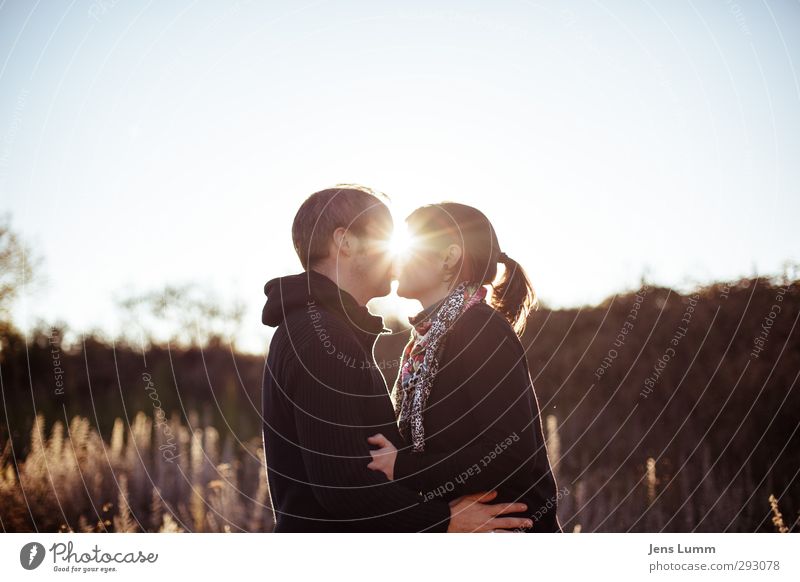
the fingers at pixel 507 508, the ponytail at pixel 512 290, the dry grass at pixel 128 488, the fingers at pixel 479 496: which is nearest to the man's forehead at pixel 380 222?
the ponytail at pixel 512 290

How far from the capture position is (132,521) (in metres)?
6.23

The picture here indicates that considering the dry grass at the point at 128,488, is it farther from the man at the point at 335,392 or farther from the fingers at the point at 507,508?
the fingers at the point at 507,508

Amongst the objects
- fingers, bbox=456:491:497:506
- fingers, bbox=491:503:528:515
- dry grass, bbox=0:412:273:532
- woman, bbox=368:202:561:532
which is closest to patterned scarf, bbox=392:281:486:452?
woman, bbox=368:202:561:532

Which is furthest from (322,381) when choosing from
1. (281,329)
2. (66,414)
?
(66,414)

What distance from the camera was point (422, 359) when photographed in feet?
12.0

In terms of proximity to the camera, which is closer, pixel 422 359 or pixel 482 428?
pixel 482 428

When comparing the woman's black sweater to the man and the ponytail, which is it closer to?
the man

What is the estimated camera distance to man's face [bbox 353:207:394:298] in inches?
137

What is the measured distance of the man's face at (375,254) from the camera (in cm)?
349

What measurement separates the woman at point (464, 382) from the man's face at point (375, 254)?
0.28 metres

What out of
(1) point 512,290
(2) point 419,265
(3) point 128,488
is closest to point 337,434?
(2) point 419,265

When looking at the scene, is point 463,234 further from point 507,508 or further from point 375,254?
point 507,508

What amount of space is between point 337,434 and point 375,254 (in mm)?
1043
